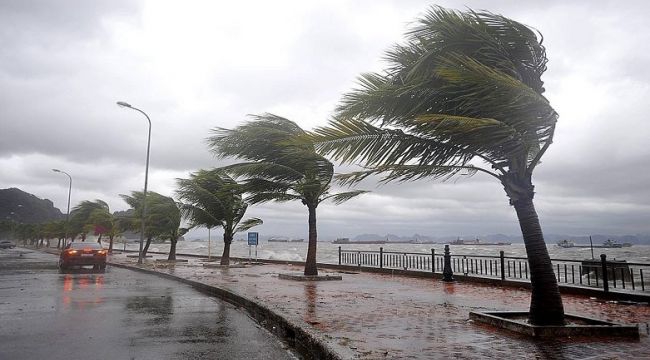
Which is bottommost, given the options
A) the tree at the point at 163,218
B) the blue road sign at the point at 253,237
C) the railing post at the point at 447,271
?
the railing post at the point at 447,271

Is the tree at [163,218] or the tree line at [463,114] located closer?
the tree line at [463,114]

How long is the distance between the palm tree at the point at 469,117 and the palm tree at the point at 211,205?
55.3 feet

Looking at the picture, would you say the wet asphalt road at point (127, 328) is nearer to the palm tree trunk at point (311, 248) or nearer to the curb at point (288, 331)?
the curb at point (288, 331)

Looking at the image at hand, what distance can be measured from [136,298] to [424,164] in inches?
325

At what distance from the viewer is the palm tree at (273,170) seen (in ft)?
55.0

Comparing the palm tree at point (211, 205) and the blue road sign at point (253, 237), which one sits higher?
the palm tree at point (211, 205)

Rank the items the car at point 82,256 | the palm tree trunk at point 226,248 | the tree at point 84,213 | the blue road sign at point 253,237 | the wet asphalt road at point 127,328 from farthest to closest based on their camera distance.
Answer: the tree at point 84,213 < the blue road sign at point 253,237 < the palm tree trunk at point 226,248 < the car at point 82,256 < the wet asphalt road at point 127,328

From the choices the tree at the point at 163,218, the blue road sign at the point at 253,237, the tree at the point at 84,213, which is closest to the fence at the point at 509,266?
the blue road sign at the point at 253,237

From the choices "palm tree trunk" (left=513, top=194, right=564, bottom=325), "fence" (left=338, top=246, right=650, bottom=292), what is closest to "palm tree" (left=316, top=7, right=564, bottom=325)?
"palm tree trunk" (left=513, top=194, right=564, bottom=325)

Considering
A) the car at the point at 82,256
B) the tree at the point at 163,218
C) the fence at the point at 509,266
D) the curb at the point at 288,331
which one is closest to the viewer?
the curb at the point at 288,331

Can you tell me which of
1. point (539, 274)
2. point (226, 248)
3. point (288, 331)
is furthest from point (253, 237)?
point (539, 274)

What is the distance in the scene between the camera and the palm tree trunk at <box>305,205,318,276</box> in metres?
17.5

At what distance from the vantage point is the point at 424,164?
784cm

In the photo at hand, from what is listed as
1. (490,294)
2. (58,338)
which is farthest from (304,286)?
(58,338)
